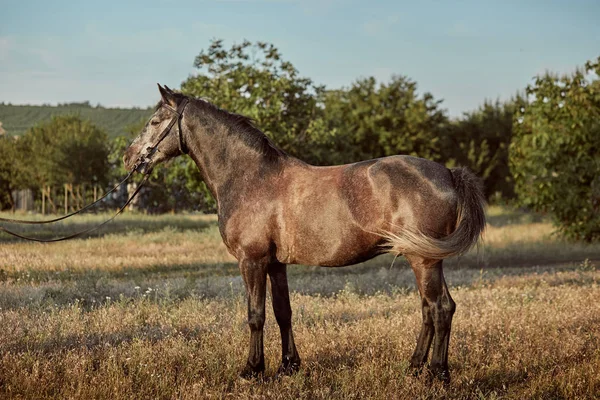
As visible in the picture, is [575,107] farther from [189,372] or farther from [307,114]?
[189,372]

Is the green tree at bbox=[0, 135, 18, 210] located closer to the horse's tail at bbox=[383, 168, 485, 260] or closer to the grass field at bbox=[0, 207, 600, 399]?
the grass field at bbox=[0, 207, 600, 399]

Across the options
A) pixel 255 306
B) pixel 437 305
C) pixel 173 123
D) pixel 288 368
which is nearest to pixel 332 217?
pixel 255 306

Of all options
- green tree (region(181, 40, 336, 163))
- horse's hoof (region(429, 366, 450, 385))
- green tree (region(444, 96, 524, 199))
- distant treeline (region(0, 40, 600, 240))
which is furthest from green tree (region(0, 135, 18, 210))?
horse's hoof (region(429, 366, 450, 385))

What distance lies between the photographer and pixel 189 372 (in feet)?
20.1

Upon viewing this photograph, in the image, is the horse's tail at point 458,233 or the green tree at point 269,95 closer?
the horse's tail at point 458,233

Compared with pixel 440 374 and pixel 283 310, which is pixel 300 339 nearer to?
pixel 283 310

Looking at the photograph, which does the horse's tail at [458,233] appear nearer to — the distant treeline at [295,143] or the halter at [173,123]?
the halter at [173,123]

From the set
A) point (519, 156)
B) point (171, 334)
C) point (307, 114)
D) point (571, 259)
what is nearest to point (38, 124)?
point (307, 114)

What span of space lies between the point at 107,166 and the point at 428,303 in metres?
33.5

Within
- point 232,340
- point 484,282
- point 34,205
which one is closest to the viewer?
point 232,340

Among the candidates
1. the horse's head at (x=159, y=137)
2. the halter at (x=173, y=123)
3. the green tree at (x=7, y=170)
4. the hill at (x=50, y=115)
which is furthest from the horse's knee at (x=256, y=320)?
the green tree at (x=7, y=170)

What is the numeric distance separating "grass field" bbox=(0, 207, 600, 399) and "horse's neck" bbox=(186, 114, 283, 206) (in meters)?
1.81

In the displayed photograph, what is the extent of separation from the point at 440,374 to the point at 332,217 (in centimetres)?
185

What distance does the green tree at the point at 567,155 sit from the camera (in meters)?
Result: 20.1
